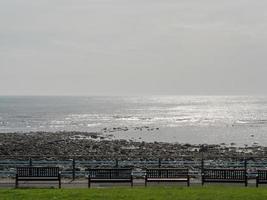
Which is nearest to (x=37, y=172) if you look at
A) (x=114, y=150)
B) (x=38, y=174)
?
(x=38, y=174)

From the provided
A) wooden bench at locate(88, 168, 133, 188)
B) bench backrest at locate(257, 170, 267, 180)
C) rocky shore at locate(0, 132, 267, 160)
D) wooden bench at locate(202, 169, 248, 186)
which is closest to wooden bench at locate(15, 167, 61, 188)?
wooden bench at locate(88, 168, 133, 188)

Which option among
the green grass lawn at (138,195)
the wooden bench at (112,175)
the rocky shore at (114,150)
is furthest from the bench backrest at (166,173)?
the rocky shore at (114,150)

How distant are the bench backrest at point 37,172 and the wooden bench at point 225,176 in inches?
236

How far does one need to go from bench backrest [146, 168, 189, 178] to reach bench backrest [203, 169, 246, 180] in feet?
2.95

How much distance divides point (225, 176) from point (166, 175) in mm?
2351

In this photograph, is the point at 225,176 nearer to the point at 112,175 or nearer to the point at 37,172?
the point at 112,175

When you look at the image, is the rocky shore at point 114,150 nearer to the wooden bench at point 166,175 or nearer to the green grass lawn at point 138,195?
the wooden bench at point 166,175

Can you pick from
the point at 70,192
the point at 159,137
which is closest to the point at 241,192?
the point at 70,192

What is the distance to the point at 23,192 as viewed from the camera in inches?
703

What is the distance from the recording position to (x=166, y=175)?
2209 centimetres

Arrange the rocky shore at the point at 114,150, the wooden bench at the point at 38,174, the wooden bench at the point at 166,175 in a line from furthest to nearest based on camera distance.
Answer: the rocky shore at the point at 114,150, the wooden bench at the point at 38,174, the wooden bench at the point at 166,175

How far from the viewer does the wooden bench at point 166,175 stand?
21.8m

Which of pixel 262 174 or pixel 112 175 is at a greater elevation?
pixel 262 174

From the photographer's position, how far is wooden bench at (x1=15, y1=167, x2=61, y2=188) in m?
22.0
